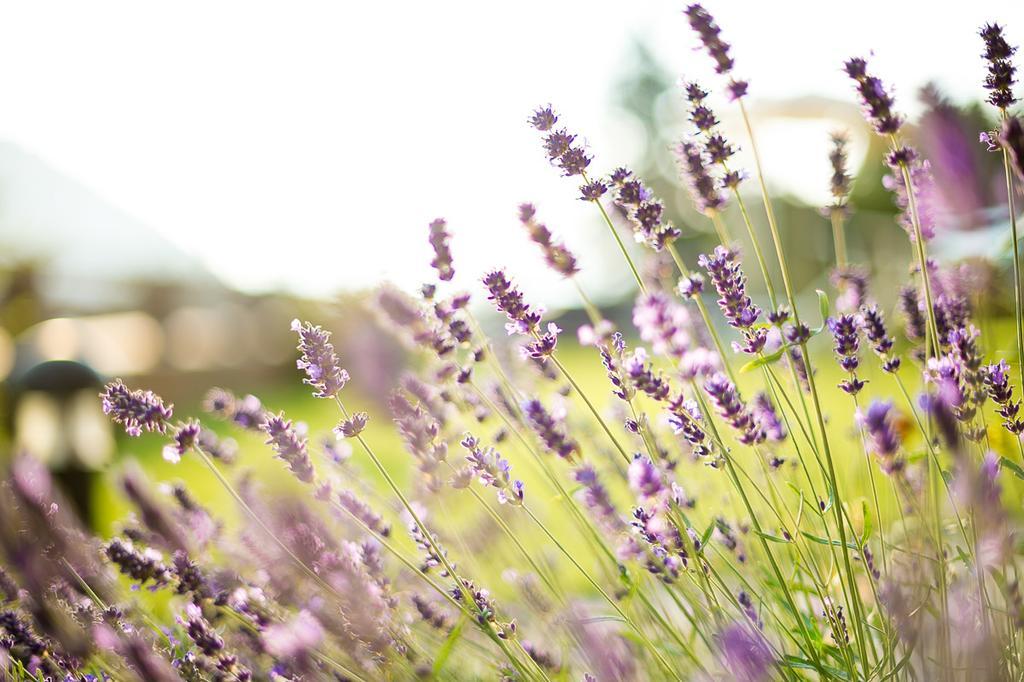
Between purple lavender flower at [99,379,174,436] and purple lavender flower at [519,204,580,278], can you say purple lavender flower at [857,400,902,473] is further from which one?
purple lavender flower at [99,379,174,436]

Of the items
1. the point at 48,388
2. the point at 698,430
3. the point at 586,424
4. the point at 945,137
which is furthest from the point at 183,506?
the point at 48,388

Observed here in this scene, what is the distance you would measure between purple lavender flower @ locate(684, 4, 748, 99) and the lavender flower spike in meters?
0.89

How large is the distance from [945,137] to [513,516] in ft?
5.26

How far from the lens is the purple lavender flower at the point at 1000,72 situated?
4.55 ft

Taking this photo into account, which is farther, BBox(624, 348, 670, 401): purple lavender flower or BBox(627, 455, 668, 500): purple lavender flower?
BBox(624, 348, 670, 401): purple lavender flower

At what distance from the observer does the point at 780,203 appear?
19.1 metres

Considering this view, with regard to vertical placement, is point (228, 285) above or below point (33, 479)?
above

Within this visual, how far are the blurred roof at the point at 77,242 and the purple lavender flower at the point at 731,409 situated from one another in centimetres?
1525

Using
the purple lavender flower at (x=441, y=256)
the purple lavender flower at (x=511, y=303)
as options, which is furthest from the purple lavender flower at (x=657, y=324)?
the purple lavender flower at (x=441, y=256)

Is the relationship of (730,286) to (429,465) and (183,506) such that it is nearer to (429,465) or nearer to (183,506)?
(429,465)

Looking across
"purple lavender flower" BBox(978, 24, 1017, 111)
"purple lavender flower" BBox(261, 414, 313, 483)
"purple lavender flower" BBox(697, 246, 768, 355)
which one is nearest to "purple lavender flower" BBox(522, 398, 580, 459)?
"purple lavender flower" BBox(697, 246, 768, 355)

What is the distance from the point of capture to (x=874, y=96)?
54.3 inches

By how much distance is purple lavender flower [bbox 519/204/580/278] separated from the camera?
57.6 inches

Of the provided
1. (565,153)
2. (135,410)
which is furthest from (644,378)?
(135,410)
